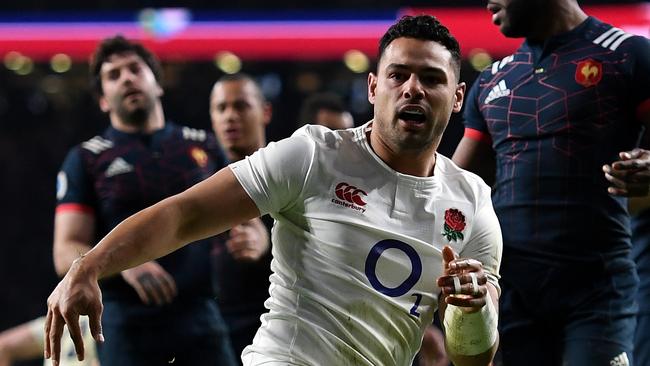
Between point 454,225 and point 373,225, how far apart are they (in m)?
0.28

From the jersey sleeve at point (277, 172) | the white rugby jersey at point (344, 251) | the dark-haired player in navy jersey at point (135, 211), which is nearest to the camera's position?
the jersey sleeve at point (277, 172)

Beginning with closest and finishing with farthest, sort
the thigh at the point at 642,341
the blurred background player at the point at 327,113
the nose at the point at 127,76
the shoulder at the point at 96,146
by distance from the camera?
the thigh at the point at 642,341, the shoulder at the point at 96,146, the nose at the point at 127,76, the blurred background player at the point at 327,113

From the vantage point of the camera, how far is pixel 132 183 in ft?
16.8

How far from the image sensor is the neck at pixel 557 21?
424 cm

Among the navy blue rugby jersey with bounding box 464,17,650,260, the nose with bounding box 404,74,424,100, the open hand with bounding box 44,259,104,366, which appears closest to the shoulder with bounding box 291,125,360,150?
the nose with bounding box 404,74,424,100

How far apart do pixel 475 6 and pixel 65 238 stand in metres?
8.82

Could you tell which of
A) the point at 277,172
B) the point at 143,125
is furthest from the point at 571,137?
the point at 143,125

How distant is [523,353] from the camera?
161 inches

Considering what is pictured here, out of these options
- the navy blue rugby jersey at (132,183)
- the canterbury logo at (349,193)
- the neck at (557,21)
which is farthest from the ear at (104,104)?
the canterbury logo at (349,193)

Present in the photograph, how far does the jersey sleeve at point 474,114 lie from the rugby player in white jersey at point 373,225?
1014 mm

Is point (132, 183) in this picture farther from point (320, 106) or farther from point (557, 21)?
point (320, 106)

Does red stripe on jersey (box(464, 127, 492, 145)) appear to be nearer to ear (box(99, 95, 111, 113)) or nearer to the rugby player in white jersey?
the rugby player in white jersey

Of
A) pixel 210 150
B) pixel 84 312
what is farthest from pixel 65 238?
pixel 84 312

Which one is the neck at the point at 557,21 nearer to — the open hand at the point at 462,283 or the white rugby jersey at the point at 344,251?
the white rugby jersey at the point at 344,251
